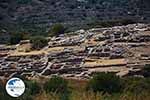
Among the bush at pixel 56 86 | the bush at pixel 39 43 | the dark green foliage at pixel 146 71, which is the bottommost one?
the bush at pixel 39 43

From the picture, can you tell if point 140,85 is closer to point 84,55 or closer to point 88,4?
point 84,55

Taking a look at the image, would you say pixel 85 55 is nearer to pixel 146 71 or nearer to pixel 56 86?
pixel 146 71

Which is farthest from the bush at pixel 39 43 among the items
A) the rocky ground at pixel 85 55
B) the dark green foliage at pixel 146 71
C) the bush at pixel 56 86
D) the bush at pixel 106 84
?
the bush at pixel 56 86

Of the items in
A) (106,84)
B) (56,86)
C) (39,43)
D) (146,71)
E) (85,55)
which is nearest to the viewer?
(56,86)

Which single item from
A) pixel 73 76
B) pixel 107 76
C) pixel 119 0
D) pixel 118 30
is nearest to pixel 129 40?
pixel 118 30

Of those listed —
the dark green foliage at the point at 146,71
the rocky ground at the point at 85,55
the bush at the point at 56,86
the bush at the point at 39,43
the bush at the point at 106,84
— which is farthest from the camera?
the bush at the point at 39,43

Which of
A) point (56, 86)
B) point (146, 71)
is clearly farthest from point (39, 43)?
point (56, 86)

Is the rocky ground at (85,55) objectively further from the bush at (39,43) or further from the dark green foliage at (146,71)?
the bush at (39,43)

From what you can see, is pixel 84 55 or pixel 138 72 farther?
pixel 84 55

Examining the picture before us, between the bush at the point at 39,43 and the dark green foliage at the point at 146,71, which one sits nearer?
the dark green foliage at the point at 146,71
